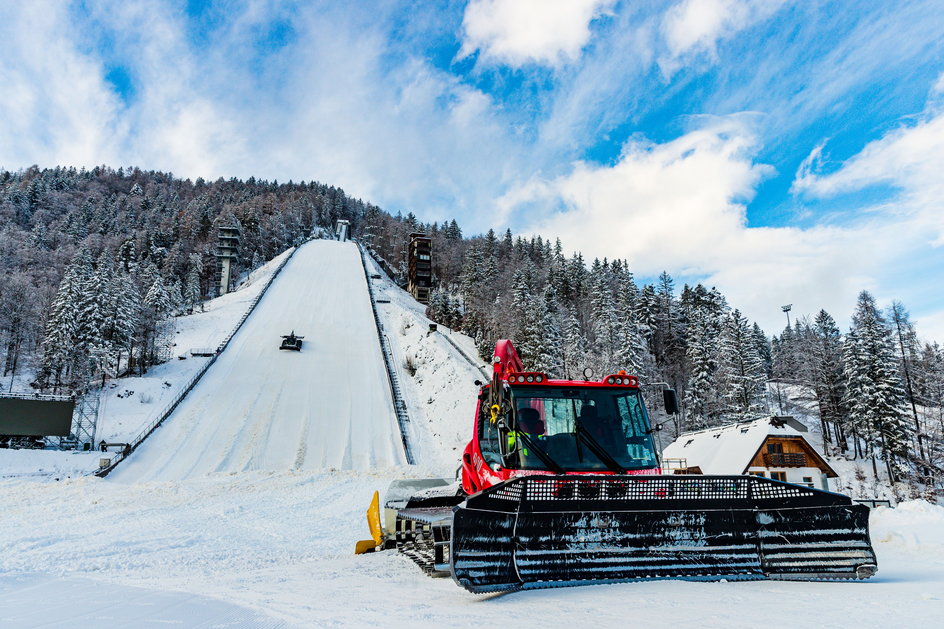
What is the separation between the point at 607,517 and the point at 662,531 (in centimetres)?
63

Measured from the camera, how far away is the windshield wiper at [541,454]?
19.5 ft

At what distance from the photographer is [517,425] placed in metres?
6.12

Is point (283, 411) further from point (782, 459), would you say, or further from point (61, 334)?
point (782, 459)

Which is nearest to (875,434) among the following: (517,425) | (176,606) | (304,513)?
(304,513)

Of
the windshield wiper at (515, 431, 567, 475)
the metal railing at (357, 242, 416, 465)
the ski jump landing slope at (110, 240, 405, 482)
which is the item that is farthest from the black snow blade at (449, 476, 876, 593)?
the metal railing at (357, 242, 416, 465)

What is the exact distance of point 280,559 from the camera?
9391 mm

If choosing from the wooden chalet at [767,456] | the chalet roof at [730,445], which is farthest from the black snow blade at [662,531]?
the chalet roof at [730,445]

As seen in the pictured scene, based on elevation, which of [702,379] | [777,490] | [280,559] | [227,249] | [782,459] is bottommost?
[280,559]

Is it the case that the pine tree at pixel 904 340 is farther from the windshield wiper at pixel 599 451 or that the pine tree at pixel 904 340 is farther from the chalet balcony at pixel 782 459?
the windshield wiper at pixel 599 451

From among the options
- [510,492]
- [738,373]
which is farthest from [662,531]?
[738,373]

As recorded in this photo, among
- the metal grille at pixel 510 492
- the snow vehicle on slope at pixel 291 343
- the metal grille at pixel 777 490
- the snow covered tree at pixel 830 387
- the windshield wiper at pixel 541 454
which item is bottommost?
the metal grille at pixel 777 490

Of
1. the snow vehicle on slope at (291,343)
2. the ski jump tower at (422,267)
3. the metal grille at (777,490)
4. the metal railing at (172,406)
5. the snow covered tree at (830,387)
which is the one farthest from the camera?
the ski jump tower at (422,267)

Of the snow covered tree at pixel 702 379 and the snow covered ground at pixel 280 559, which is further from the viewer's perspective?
the snow covered tree at pixel 702 379

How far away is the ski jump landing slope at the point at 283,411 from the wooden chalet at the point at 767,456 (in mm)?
17847
